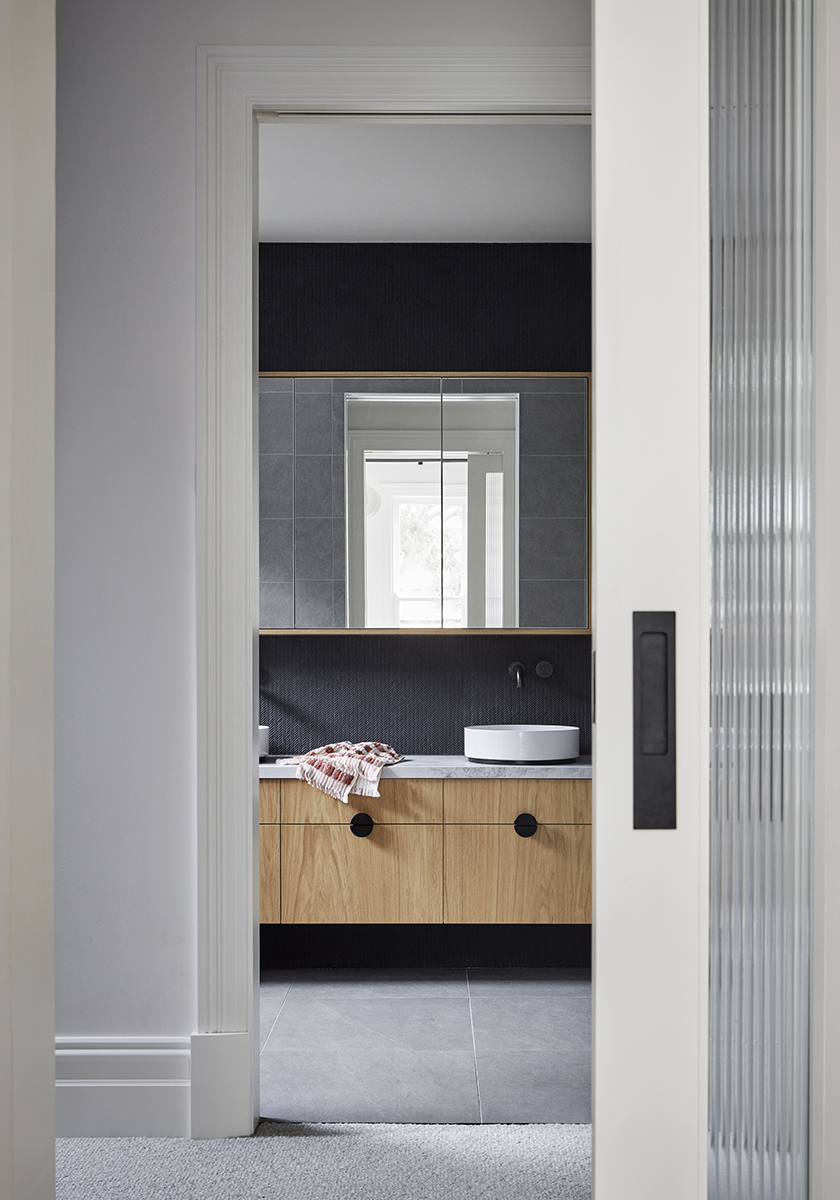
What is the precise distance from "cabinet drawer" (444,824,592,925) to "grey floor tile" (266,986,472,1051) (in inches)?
12.0

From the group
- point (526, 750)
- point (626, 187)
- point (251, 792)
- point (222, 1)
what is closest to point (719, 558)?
point (626, 187)

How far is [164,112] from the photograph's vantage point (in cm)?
206

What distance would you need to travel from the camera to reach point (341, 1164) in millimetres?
1929

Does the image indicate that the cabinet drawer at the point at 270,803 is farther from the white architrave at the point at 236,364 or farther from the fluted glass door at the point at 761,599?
the fluted glass door at the point at 761,599

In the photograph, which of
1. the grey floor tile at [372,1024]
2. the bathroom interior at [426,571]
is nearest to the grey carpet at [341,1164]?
the grey floor tile at [372,1024]

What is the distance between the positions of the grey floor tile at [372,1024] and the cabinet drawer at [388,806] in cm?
59

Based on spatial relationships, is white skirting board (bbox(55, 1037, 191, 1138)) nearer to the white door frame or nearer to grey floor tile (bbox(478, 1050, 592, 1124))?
grey floor tile (bbox(478, 1050, 592, 1124))

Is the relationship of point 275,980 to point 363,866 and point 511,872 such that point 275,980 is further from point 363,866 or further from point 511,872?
point 511,872

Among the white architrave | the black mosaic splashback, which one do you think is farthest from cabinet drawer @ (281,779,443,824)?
the white architrave

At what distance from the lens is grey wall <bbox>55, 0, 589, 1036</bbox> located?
2.04 meters

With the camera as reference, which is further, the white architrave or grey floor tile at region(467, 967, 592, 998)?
grey floor tile at region(467, 967, 592, 998)

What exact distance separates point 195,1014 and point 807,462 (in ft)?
5.77

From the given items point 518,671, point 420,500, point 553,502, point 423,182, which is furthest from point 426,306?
point 518,671

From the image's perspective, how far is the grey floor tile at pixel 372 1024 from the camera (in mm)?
2621
